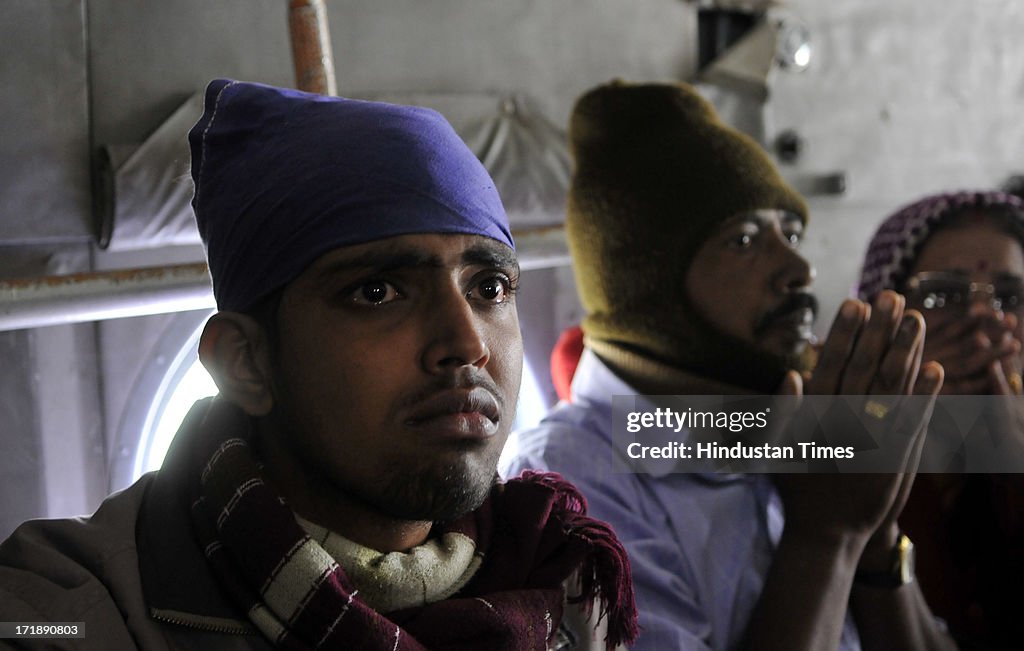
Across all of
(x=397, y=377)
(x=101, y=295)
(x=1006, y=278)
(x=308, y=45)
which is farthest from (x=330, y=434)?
(x=1006, y=278)

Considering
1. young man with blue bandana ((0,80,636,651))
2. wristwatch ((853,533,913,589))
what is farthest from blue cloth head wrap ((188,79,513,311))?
wristwatch ((853,533,913,589))

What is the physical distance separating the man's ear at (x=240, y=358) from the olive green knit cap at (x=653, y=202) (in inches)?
35.5

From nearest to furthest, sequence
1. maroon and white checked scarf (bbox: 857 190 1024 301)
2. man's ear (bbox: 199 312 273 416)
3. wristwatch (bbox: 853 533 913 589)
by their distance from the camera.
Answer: man's ear (bbox: 199 312 273 416)
wristwatch (bbox: 853 533 913 589)
maroon and white checked scarf (bbox: 857 190 1024 301)

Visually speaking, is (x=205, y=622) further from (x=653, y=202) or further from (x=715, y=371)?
(x=653, y=202)

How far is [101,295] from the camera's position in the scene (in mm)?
1136

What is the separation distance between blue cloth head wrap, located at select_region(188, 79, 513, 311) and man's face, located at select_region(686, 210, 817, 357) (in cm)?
74

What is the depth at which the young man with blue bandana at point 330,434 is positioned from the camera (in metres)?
0.86

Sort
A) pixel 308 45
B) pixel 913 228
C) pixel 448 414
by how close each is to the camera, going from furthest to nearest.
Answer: pixel 913 228, pixel 308 45, pixel 448 414

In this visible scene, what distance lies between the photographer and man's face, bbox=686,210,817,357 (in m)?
1.63

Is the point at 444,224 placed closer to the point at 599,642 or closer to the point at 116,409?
the point at 599,642

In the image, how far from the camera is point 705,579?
4.80 feet

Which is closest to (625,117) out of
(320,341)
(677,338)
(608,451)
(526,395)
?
(677,338)

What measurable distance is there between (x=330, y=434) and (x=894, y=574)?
1.11m

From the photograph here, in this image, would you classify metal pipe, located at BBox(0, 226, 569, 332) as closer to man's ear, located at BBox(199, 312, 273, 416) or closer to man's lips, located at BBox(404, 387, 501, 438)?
man's ear, located at BBox(199, 312, 273, 416)
